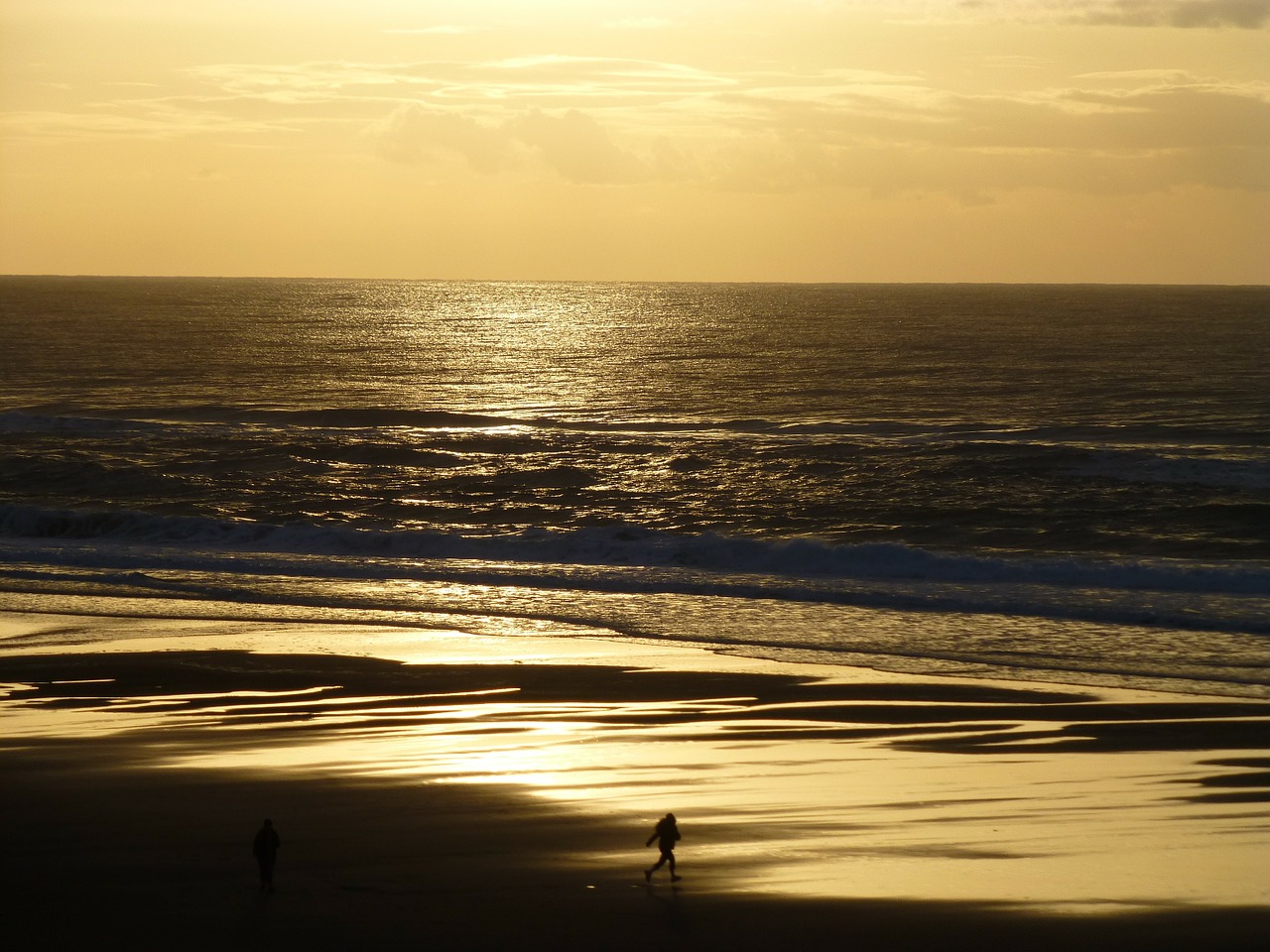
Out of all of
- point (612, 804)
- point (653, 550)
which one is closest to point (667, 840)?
point (612, 804)

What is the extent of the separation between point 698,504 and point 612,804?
876 inches

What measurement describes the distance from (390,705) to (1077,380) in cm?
5264

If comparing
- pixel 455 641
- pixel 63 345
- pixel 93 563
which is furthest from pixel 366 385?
pixel 455 641

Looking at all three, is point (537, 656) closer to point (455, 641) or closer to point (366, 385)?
point (455, 641)

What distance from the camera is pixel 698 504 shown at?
3478 centimetres

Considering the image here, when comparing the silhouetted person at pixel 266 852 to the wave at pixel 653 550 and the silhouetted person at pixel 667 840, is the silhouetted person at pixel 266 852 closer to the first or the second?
the silhouetted person at pixel 667 840

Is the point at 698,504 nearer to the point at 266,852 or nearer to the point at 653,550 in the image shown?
the point at 653,550

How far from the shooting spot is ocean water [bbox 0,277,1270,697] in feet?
75.1

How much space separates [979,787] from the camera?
1328 cm

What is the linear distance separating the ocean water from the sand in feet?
10.9

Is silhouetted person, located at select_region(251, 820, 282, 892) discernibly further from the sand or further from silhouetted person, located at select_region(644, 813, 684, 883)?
silhouetted person, located at select_region(644, 813, 684, 883)

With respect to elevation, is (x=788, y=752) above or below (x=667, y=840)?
above

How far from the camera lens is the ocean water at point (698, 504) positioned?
22.9 metres

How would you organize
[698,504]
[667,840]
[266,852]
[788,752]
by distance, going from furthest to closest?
[698,504]
[788,752]
[667,840]
[266,852]
